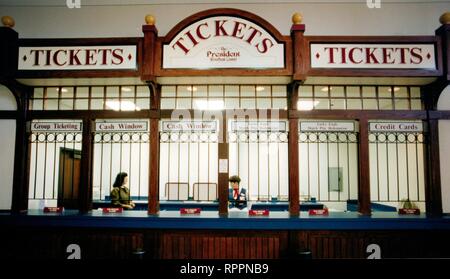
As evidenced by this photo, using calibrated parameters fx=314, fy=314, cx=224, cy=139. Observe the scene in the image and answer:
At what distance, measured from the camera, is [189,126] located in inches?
185

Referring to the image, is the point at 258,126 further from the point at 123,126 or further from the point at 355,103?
the point at 355,103

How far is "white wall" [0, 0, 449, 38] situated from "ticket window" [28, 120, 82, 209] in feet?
5.64

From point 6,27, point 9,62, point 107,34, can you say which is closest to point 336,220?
point 107,34

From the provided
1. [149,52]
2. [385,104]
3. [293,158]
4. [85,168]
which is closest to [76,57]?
[149,52]

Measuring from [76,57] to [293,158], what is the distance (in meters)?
3.48

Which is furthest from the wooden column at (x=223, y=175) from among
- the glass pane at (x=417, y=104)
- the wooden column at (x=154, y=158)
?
the glass pane at (x=417, y=104)

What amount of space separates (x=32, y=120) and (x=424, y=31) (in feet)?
21.3

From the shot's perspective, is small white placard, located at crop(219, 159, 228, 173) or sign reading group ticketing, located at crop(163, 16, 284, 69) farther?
small white placard, located at crop(219, 159, 228, 173)

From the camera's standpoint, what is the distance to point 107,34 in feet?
17.7

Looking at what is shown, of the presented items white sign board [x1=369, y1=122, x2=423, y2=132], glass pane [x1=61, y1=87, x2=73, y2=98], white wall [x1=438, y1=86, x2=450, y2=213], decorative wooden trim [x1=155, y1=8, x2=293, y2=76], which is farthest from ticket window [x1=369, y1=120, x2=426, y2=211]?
glass pane [x1=61, y1=87, x2=73, y2=98]

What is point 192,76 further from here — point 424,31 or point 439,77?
point 424,31

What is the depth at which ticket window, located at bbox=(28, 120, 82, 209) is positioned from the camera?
4.84 metres

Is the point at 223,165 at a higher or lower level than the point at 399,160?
lower
